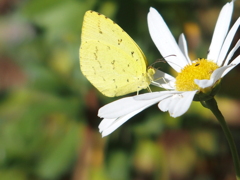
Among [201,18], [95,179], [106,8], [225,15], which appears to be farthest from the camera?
[201,18]

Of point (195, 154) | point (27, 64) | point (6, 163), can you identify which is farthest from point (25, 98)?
point (195, 154)

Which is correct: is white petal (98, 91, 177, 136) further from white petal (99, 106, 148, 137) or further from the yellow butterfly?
the yellow butterfly

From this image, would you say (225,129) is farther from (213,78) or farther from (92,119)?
(92,119)

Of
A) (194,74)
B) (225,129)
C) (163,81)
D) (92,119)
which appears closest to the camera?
(225,129)

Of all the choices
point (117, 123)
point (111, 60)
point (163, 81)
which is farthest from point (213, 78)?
point (111, 60)

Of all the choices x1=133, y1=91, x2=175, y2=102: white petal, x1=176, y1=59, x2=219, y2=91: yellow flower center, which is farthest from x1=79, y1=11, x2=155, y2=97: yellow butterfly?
x1=133, y1=91, x2=175, y2=102: white petal

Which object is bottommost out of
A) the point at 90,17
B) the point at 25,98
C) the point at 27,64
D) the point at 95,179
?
the point at 95,179

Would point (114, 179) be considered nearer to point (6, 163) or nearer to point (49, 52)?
point (6, 163)
